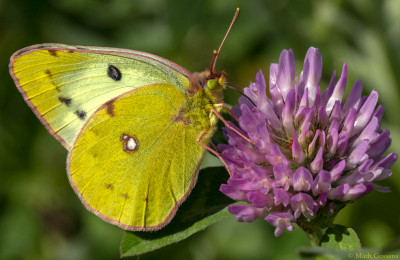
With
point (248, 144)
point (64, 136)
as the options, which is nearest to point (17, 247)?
point (64, 136)

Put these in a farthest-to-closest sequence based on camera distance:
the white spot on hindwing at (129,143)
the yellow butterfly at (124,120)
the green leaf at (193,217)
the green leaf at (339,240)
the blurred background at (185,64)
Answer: the blurred background at (185,64), the white spot on hindwing at (129,143), the yellow butterfly at (124,120), the green leaf at (193,217), the green leaf at (339,240)

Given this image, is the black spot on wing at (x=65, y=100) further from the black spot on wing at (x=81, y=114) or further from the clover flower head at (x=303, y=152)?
the clover flower head at (x=303, y=152)

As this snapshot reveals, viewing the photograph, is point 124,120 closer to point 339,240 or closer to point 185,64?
point 339,240

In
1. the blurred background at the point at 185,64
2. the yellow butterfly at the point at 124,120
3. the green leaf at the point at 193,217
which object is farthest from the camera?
the blurred background at the point at 185,64

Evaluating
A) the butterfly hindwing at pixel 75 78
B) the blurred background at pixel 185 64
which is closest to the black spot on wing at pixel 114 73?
the butterfly hindwing at pixel 75 78

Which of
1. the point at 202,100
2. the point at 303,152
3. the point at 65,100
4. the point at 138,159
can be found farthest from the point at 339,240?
the point at 65,100

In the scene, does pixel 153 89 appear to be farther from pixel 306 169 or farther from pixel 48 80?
A: pixel 306 169
